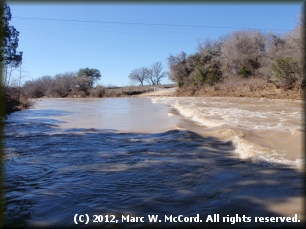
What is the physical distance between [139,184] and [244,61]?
1648 inches

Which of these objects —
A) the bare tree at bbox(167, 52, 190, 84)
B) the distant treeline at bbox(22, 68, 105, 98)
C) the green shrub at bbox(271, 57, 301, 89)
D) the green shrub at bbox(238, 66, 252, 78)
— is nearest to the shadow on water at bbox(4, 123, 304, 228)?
the green shrub at bbox(271, 57, 301, 89)

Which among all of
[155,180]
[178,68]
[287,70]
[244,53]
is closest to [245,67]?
[244,53]

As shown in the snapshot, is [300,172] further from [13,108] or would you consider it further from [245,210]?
[13,108]

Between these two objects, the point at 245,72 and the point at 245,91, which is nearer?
the point at 245,91

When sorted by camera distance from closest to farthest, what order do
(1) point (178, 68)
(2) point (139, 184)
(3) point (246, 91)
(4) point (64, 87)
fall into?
(2) point (139, 184), (3) point (246, 91), (1) point (178, 68), (4) point (64, 87)

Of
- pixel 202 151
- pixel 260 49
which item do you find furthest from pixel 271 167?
pixel 260 49

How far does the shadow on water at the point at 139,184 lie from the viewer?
4031 mm

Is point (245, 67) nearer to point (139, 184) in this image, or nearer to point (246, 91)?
point (246, 91)

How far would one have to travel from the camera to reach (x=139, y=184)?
5242mm

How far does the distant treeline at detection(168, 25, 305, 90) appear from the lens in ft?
103

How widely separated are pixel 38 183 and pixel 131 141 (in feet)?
14.8

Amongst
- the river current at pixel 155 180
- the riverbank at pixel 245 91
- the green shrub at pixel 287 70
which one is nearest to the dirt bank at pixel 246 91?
the riverbank at pixel 245 91

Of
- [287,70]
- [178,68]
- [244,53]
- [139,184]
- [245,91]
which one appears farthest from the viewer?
[178,68]

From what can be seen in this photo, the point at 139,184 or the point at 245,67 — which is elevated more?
the point at 245,67
